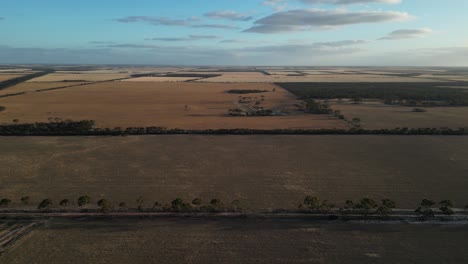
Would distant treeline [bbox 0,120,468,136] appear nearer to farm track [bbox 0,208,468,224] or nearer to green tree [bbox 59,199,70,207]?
green tree [bbox 59,199,70,207]

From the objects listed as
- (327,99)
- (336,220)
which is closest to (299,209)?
(336,220)

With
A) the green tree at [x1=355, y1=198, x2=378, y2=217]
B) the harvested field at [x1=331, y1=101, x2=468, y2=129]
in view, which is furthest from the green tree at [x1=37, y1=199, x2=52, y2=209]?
the harvested field at [x1=331, y1=101, x2=468, y2=129]

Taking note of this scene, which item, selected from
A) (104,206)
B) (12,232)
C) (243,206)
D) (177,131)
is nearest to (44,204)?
(12,232)

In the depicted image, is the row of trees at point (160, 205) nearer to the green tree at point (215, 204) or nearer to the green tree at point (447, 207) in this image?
the green tree at point (215, 204)

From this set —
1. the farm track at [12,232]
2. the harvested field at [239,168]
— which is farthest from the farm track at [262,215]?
the harvested field at [239,168]

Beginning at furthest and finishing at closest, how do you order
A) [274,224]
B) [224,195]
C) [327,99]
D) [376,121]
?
[327,99]
[376,121]
[224,195]
[274,224]

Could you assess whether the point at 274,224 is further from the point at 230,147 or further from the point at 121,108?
the point at 121,108
